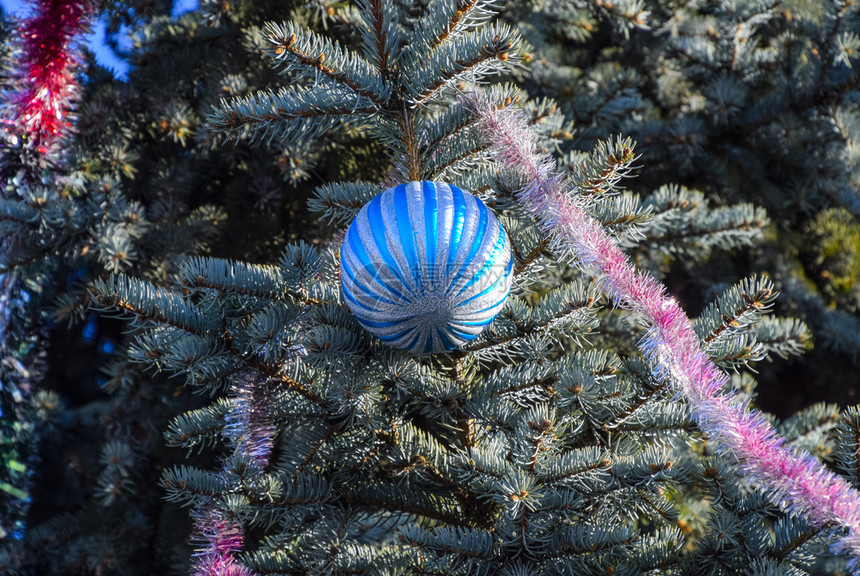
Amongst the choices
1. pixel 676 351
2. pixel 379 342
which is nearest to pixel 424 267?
pixel 379 342

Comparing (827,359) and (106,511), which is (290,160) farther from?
(827,359)

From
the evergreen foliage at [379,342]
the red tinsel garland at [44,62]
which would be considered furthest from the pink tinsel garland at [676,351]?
the red tinsel garland at [44,62]

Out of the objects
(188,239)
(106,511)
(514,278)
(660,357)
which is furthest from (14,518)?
(660,357)

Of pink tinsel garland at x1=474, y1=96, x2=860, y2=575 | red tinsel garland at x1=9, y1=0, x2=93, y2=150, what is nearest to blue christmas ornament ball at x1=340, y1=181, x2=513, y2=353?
pink tinsel garland at x1=474, y1=96, x2=860, y2=575

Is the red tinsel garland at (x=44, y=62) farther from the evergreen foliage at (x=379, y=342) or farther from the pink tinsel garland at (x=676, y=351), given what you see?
the pink tinsel garland at (x=676, y=351)

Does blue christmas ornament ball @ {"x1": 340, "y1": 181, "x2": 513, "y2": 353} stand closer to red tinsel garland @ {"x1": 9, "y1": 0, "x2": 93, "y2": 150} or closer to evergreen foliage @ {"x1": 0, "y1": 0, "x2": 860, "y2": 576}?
evergreen foliage @ {"x1": 0, "y1": 0, "x2": 860, "y2": 576}
